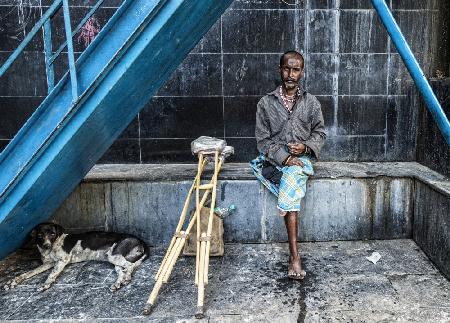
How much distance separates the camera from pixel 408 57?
11.2ft

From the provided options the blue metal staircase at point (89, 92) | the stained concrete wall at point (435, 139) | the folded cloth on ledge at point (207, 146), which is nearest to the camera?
the blue metal staircase at point (89, 92)

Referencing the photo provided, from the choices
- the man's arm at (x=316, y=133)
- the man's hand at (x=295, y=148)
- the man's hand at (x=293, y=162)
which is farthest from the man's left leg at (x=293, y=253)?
the man's arm at (x=316, y=133)

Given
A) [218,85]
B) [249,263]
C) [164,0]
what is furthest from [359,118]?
[164,0]

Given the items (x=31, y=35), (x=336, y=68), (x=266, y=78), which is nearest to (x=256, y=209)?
(x=266, y=78)

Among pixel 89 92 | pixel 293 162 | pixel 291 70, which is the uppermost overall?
pixel 291 70

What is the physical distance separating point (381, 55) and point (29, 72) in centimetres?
494

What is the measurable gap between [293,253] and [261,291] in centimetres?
58

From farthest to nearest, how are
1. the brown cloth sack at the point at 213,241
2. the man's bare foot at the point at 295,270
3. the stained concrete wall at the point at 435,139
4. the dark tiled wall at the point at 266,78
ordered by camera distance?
the dark tiled wall at the point at 266,78, the stained concrete wall at the point at 435,139, the brown cloth sack at the point at 213,241, the man's bare foot at the point at 295,270

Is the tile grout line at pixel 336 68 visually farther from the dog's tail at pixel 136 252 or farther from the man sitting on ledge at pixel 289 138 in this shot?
the dog's tail at pixel 136 252

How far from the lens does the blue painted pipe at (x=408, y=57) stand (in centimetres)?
337

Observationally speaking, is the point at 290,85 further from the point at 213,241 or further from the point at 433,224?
the point at 433,224

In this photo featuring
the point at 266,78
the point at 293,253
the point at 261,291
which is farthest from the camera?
the point at 266,78

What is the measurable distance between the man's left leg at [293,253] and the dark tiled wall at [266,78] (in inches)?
71.8

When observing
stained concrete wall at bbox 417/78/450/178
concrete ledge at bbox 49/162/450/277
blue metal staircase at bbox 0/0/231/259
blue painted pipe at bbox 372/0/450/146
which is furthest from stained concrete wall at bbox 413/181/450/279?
blue metal staircase at bbox 0/0/231/259
